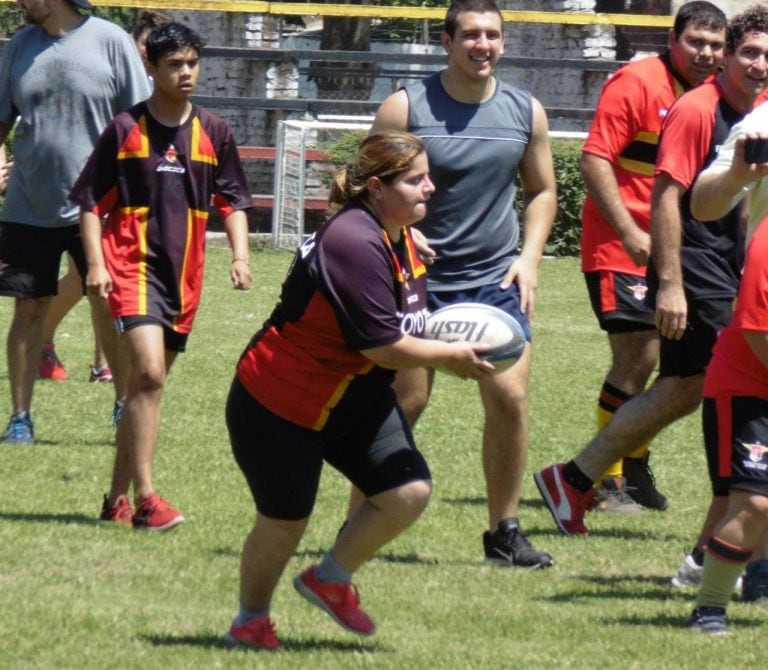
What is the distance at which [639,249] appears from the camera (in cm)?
748

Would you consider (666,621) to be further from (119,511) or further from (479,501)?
(119,511)

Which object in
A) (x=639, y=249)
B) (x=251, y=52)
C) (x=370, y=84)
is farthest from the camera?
(x=370, y=84)

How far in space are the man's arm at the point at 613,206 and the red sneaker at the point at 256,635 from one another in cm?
268

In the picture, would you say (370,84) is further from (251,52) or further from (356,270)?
(356,270)

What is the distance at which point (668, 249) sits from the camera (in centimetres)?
667

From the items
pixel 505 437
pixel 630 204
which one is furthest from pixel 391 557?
pixel 630 204

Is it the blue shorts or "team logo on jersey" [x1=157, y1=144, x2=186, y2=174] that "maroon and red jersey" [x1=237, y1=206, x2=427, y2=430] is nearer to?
the blue shorts

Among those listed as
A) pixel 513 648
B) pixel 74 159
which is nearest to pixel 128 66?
pixel 74 159

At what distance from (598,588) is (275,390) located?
1.80 meters

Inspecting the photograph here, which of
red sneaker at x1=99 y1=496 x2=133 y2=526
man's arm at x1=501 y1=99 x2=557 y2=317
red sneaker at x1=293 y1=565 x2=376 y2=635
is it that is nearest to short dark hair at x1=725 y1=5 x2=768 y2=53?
man's arm at x1=501 y1=99 x2=557 y2=317

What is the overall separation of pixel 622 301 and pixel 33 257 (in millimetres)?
3076

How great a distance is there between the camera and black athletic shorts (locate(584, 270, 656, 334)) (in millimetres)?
8031

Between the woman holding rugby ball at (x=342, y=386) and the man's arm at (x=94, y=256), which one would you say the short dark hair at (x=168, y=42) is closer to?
the man's arm at (x=94, y=256)

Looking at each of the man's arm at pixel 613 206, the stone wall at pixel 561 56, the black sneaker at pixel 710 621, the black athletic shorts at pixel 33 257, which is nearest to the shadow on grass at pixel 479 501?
the man's arm at pixel 613 206
